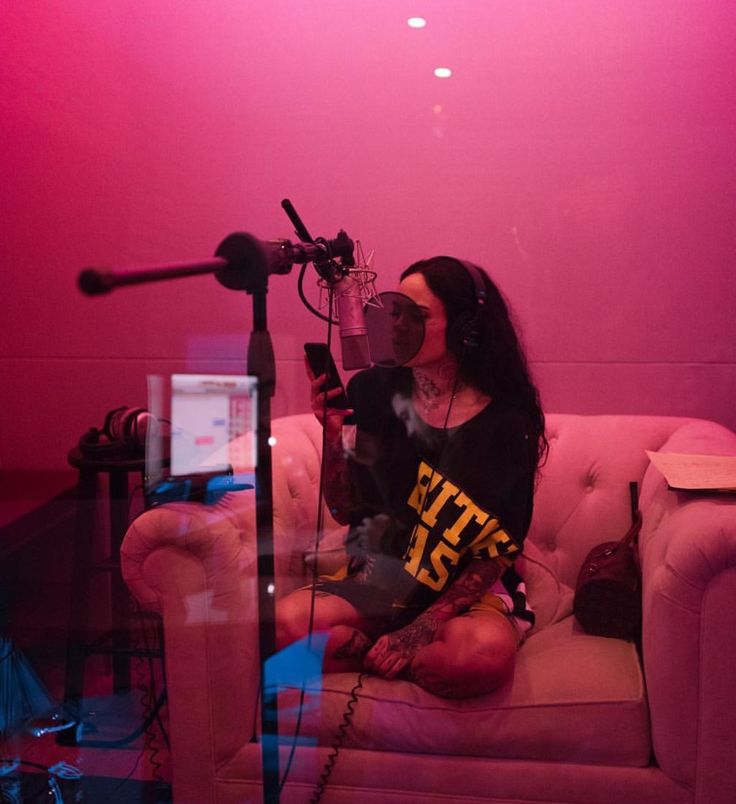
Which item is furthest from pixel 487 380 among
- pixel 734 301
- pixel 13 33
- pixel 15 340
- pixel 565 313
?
pixel 13 33

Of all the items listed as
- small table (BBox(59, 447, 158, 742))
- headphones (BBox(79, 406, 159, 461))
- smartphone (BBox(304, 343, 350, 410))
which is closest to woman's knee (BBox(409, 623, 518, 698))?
smartphone (BBox(304, 343, 350, 410))

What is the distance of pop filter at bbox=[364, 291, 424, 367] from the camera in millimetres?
1454

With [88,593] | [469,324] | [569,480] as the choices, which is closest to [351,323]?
[469,324]

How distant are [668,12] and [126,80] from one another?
4.60ft

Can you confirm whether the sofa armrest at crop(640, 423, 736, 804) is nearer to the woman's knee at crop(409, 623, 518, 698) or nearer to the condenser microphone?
the woman's knee at crop(409, 623, 518, 698)

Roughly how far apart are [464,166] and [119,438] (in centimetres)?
115

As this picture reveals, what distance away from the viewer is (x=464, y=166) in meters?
2.13

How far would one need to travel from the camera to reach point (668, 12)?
206 centimetres

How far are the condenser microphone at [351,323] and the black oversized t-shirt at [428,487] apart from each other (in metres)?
0.35

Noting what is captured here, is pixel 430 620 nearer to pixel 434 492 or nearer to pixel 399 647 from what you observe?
pixel 399 647

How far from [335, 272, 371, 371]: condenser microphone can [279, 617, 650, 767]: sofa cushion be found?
631mm

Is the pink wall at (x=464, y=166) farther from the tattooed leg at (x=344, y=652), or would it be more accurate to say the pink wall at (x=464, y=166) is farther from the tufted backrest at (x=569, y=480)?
the tattooed leg at (x=344, y=652)

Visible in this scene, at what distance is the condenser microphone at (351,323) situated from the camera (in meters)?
1.19

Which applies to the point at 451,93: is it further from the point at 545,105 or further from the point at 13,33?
the point at 13,33
